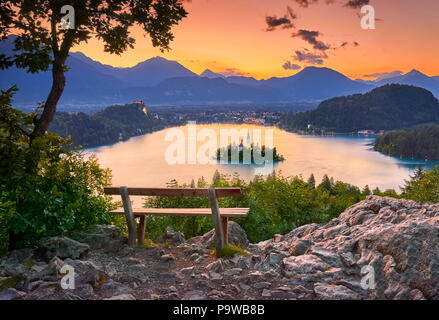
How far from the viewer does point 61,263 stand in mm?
5324

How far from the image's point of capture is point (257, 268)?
5785 millimetres

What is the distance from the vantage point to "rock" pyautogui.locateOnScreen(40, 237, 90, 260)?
605 centimetres

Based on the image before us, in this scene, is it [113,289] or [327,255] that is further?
[327,255]

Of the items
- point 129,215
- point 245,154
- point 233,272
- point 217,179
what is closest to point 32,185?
point 129,215

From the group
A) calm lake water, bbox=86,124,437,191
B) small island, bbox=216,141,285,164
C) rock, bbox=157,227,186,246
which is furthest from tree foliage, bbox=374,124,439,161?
rock, bbox=157,227,186,246

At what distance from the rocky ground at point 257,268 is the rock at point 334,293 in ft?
0.04

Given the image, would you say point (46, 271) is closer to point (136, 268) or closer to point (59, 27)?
point (136, 268)

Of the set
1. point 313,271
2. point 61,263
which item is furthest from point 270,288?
point 61,263

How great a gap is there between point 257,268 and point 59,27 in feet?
18.5

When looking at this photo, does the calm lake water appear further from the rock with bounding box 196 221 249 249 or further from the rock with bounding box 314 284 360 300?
the rock with bounding box 314 284 360 300

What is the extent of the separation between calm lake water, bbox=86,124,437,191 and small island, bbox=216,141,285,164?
9.42ft

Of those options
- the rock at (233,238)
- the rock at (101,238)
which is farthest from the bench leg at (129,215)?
the rock at (233,238)

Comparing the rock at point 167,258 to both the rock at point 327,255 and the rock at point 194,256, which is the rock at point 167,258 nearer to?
the rock at point 194,256

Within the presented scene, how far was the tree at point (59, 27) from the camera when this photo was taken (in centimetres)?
697
